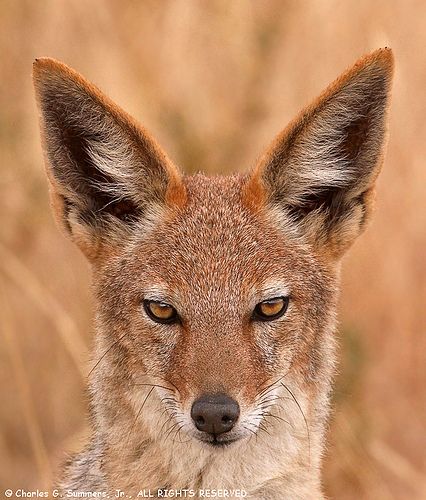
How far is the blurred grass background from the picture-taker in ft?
30.1

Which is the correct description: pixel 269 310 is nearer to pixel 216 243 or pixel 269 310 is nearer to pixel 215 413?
pixel 216 243

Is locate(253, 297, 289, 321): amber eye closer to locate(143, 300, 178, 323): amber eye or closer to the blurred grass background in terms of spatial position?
locate(143, 300, 178, 323): amber eye

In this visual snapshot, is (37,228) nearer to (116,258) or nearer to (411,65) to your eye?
(411,65)

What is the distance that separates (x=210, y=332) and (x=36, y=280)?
4.58 metres

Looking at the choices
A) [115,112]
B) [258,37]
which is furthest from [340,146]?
[258,37]

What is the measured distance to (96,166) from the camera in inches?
217

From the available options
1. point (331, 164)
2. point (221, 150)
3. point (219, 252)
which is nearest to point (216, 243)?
point (219, 252)

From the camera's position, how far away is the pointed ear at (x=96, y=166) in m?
5.17

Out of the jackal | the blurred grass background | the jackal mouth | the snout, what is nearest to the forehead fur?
the jackal

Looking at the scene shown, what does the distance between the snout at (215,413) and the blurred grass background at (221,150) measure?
4290 millimetres

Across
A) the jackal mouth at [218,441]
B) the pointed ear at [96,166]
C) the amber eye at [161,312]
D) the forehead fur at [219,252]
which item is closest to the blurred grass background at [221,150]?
the pointed ear at [96,166]

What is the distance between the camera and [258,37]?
909 cm

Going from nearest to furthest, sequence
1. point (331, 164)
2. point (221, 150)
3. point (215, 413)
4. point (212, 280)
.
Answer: point (215, 413), point (212, 280), point (331, 164), point (221, 150)

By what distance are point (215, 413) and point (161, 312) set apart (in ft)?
1.92
